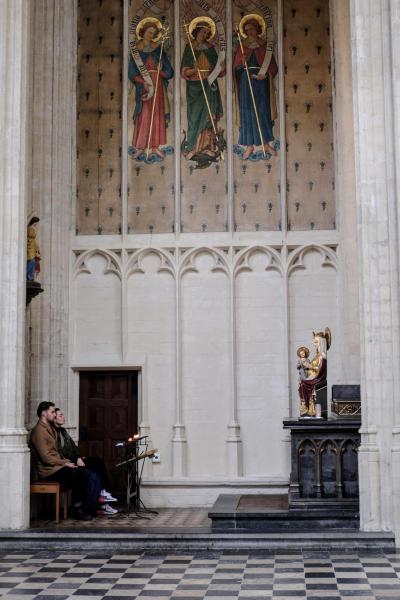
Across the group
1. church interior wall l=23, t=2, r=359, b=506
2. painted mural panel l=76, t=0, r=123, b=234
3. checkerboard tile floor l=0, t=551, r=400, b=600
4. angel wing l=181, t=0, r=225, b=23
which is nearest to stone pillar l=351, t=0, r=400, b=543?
checkerboard tile floor l=0, t=551, r=400, b=600

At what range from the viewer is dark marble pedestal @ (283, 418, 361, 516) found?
1094 centimetres

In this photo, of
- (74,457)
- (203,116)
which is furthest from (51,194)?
(74,457)

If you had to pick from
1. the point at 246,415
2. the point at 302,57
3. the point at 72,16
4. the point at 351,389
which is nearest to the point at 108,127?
the point at 72,16

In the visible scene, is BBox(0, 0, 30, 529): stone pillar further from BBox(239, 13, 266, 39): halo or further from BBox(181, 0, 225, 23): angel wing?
BBox(239, 13, 266, 39): halo

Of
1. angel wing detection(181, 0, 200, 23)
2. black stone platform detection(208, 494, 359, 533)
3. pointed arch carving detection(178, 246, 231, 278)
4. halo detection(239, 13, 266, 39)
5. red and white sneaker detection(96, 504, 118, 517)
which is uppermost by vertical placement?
angel wing detection(181, 0, 200, 23)

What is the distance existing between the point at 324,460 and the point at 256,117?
244 inches

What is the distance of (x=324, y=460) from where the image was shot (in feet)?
36.4

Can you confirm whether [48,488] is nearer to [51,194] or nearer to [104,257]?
[104,257]

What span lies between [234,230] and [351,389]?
3.72 m

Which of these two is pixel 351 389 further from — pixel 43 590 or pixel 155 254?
pixel 43 590

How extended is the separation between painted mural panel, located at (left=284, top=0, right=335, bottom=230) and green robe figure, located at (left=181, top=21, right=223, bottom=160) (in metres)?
1.19

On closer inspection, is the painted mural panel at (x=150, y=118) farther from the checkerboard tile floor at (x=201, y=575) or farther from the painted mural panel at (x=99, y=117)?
the checkerboard tile floor at (x=201, y=575)

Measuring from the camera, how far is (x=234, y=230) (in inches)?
570

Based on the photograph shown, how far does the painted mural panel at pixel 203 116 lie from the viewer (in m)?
14.6
